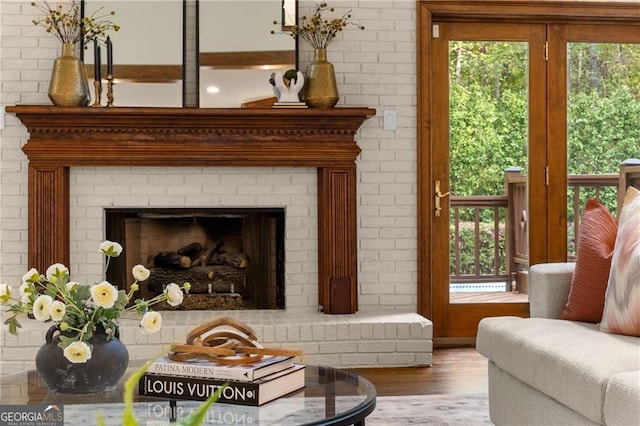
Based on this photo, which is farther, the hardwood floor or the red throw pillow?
the hardwood floor

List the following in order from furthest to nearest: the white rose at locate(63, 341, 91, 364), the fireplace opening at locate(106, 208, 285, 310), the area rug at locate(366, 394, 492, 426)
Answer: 1. the fireplace opening at locate(106, 208, 285, 310)
2. the area rug at locate(366, 394, 492, 426)
3. the white rose at locate(63, 341, 91, 364)

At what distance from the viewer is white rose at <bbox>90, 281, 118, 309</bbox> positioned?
2.10 m

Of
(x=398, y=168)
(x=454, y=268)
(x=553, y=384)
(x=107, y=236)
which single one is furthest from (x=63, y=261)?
(x=553, y=384)

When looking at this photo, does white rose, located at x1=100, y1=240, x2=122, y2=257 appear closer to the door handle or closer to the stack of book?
the stack of book

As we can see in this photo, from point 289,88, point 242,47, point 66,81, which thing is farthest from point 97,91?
point 289,88

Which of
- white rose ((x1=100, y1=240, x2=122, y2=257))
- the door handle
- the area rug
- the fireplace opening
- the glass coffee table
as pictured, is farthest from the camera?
the door handle

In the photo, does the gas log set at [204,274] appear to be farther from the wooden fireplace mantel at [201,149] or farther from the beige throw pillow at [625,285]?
the beige throw pillow at [625,285]

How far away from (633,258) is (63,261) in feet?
10.4

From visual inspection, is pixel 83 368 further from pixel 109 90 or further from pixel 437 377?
pixel 109 90

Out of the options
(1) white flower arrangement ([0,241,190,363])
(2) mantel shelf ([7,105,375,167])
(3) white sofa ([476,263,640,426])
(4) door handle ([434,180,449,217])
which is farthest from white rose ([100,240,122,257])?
(4) door handle ([434,180,449,217])

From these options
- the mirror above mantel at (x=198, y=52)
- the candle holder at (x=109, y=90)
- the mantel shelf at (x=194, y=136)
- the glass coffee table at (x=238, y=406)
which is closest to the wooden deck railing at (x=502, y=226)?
the mantel shelf at (x=194, y=136)

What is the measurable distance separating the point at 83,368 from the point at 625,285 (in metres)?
1.60

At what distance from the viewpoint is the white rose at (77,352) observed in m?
2.06

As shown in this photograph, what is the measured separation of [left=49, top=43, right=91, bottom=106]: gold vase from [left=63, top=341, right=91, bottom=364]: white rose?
284cm
